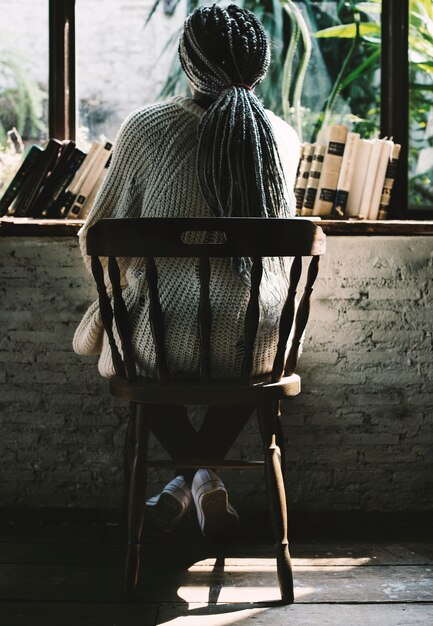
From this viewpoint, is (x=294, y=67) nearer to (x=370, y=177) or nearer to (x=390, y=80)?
(x=390, y=80)

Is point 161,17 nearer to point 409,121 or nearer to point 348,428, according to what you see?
point 409,121

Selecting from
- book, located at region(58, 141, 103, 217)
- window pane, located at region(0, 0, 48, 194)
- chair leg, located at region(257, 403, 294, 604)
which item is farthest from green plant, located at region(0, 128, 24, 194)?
chair leg, located at region(257, 403, 294, 604)

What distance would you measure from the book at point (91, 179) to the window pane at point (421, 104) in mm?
1045

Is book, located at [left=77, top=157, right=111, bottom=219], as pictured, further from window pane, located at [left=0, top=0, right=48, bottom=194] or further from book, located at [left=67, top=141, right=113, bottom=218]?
window pane, located at [left=0, top=0, right=48, bottom=194]

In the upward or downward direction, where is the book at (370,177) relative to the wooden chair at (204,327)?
upward

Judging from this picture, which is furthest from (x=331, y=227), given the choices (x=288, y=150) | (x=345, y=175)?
(x=288, y=150)

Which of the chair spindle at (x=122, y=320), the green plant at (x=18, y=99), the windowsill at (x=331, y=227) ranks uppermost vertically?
the green plant at (x=18, y=99)

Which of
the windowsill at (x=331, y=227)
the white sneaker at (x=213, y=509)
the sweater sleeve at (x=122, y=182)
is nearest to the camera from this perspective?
the sweater sleeve at (x=122, y=182)

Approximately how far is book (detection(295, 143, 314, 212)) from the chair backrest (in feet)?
2.99

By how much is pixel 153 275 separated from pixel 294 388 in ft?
1.57

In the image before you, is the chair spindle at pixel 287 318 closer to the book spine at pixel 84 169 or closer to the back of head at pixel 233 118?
the back of head at pixel 233 118

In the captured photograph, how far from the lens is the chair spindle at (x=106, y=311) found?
6.47ft

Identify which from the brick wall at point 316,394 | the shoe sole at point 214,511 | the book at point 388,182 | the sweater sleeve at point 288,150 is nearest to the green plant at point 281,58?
the book at point 388,182

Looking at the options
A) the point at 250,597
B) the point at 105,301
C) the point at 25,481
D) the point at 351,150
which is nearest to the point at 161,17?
the point at 351,150
